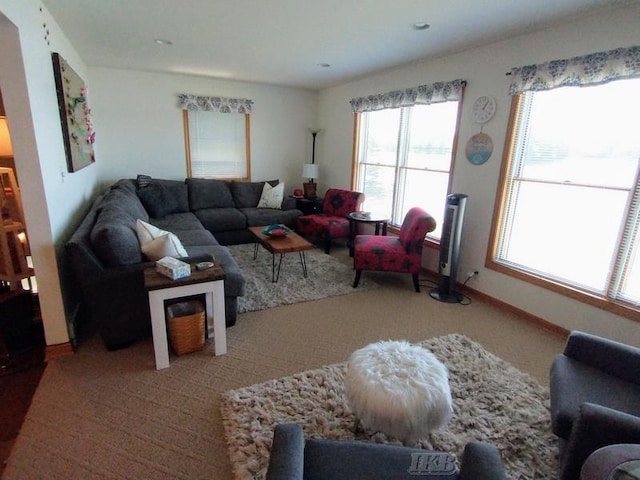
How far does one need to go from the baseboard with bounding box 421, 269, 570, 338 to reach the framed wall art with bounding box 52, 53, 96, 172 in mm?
3828

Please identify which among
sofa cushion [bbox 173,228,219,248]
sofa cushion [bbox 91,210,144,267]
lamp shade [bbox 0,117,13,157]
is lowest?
sofa cushion [bbox 173,228,219,248]

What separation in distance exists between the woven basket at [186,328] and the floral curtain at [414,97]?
10.2 feet

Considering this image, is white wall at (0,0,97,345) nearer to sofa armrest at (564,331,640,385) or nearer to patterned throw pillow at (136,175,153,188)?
patterned throw pillow at (136,175,153,188)

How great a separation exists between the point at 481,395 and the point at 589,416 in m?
0.84

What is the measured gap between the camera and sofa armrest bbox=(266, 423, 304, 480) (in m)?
0.98

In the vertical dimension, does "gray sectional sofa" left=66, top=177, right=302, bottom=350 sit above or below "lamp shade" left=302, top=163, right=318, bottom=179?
below

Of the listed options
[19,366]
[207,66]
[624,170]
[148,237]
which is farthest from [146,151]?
[624,170]

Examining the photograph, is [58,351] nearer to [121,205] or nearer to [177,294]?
[177,294]

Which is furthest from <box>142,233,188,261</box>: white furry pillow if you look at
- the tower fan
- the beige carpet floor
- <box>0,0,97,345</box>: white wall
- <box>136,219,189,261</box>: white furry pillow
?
the tower fan

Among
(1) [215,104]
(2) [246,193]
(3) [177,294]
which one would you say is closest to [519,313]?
(3) [177,294]

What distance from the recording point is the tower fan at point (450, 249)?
10.6 feet

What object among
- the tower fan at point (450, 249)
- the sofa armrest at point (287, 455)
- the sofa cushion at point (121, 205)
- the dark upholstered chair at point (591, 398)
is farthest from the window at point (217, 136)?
the dark upholstered chair at point (591, 398)

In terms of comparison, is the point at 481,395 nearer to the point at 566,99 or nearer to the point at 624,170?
the point at 624,170

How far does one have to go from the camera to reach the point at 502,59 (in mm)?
3037
